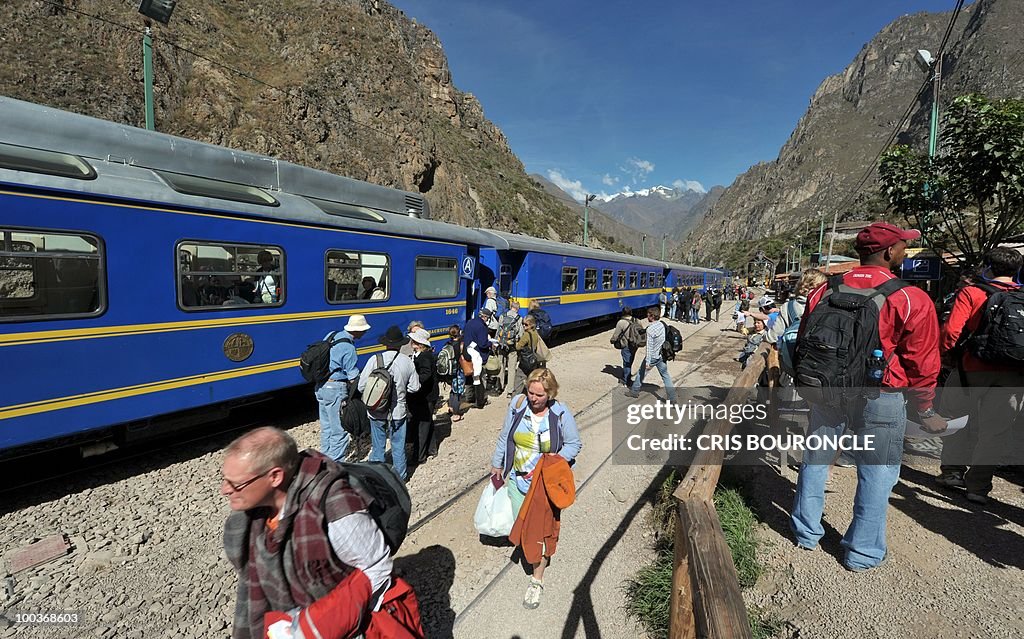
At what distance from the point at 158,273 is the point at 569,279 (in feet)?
36.6

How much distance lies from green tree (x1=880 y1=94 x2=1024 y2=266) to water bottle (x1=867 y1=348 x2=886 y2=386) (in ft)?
16.0

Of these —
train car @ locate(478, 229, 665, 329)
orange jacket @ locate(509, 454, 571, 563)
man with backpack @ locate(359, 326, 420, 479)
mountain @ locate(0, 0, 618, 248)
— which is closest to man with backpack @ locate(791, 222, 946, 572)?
orange jacket @ locate(509, 454, 571, 563)

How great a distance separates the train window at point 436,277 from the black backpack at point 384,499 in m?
6.92

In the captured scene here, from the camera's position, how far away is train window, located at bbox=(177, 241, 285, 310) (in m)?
5.33

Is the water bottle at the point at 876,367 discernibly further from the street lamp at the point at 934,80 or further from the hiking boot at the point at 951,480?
the street lamp at the point at 934,80

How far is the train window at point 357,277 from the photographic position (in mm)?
6952

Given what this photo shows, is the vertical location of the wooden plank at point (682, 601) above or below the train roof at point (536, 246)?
below

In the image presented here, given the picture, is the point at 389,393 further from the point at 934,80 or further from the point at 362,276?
the point at 934,80

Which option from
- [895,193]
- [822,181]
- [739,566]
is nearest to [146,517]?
[739,566]

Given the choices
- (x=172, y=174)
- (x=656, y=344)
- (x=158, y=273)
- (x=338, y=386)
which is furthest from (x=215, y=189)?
(x=656, y=344)

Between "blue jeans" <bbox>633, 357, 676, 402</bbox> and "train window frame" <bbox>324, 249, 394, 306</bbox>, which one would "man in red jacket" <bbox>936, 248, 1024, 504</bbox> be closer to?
"blue jeans" <bbox>633, 357, 676, 402</bbox>

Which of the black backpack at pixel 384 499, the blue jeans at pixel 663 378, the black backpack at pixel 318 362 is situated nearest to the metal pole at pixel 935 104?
the blue jeans at pixel 663 378

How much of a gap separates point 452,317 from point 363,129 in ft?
93.6

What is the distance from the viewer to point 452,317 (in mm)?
9797
